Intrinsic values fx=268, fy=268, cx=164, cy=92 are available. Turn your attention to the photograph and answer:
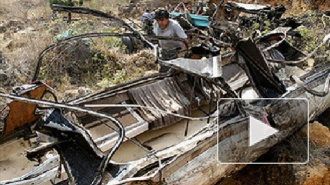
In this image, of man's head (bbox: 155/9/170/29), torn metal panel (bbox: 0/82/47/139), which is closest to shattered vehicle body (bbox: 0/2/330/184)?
torn metal panel (bbox: 0/82/47/139)

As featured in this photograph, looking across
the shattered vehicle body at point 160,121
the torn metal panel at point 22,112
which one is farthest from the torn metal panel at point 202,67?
the torn metal panel at point 22,112

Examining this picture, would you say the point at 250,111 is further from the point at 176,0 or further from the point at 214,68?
the point at 176,0

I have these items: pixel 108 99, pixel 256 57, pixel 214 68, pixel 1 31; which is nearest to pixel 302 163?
pixel 256 57

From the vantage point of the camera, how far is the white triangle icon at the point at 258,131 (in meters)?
3.27

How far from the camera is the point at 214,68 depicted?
10.4ft

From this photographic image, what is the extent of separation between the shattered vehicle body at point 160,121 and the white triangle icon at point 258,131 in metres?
0.09

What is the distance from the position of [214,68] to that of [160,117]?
1178 millimetres
